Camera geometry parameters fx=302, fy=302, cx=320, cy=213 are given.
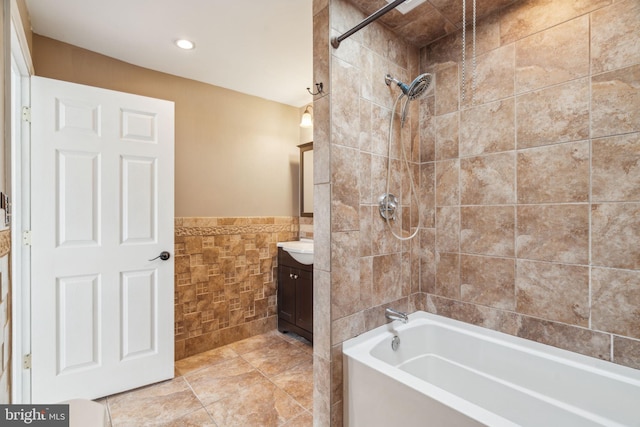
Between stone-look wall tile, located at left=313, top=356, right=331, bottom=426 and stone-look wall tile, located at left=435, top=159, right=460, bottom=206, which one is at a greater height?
stone-look wall tile, located at left=435, top=159, right=460, bottom=206

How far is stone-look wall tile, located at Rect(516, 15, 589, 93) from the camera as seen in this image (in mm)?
1481

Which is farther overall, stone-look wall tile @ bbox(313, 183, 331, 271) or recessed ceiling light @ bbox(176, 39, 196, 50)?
recessed ceiling light @ bbox(176, 39, 196, 50)

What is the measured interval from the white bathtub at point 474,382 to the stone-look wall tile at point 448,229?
19.0 inches

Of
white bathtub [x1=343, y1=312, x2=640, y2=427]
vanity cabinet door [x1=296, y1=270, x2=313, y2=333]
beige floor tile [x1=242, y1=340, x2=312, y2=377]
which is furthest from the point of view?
vanity cabinet door [x1=296, y1=270, x2=313, y2=333]

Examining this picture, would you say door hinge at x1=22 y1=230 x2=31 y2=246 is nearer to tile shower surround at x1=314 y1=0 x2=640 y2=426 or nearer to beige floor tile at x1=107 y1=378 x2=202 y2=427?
beige floor tile at x1=107 y1=378 x2=202 y2=427

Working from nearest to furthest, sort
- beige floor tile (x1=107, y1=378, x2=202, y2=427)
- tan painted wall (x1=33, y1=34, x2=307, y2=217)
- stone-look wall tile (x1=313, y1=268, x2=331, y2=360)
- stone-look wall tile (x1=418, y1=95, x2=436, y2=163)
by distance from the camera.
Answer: stone-look wall tile (x1=313, y1=268, x2=331, y2=360), beige floor tile (x1=107, y1=378, x2=202, y2=427), stone-look wall tile (x1=418, y1=95, x2=436, y2=163), tan painted wall (x1=33, y1=34, x2=307, y2=217)

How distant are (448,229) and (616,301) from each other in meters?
0.85

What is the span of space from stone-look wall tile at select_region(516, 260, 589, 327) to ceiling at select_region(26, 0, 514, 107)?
149 centimetres

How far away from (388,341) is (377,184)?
0.93 m

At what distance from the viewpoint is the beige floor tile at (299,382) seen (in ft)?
7.00

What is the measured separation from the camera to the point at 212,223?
114 inches

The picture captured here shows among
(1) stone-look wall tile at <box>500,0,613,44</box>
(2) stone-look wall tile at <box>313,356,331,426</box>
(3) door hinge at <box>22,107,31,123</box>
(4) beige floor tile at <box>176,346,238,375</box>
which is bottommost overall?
(4) beige floor tile at <box>176,346,238,375</box>

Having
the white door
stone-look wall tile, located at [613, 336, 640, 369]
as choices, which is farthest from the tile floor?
stone-look wall tile, located at [613, 336, 640, 369]

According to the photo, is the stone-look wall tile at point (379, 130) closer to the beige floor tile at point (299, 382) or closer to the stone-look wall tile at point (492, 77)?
the stone-look wall tile at point (492, 77)
